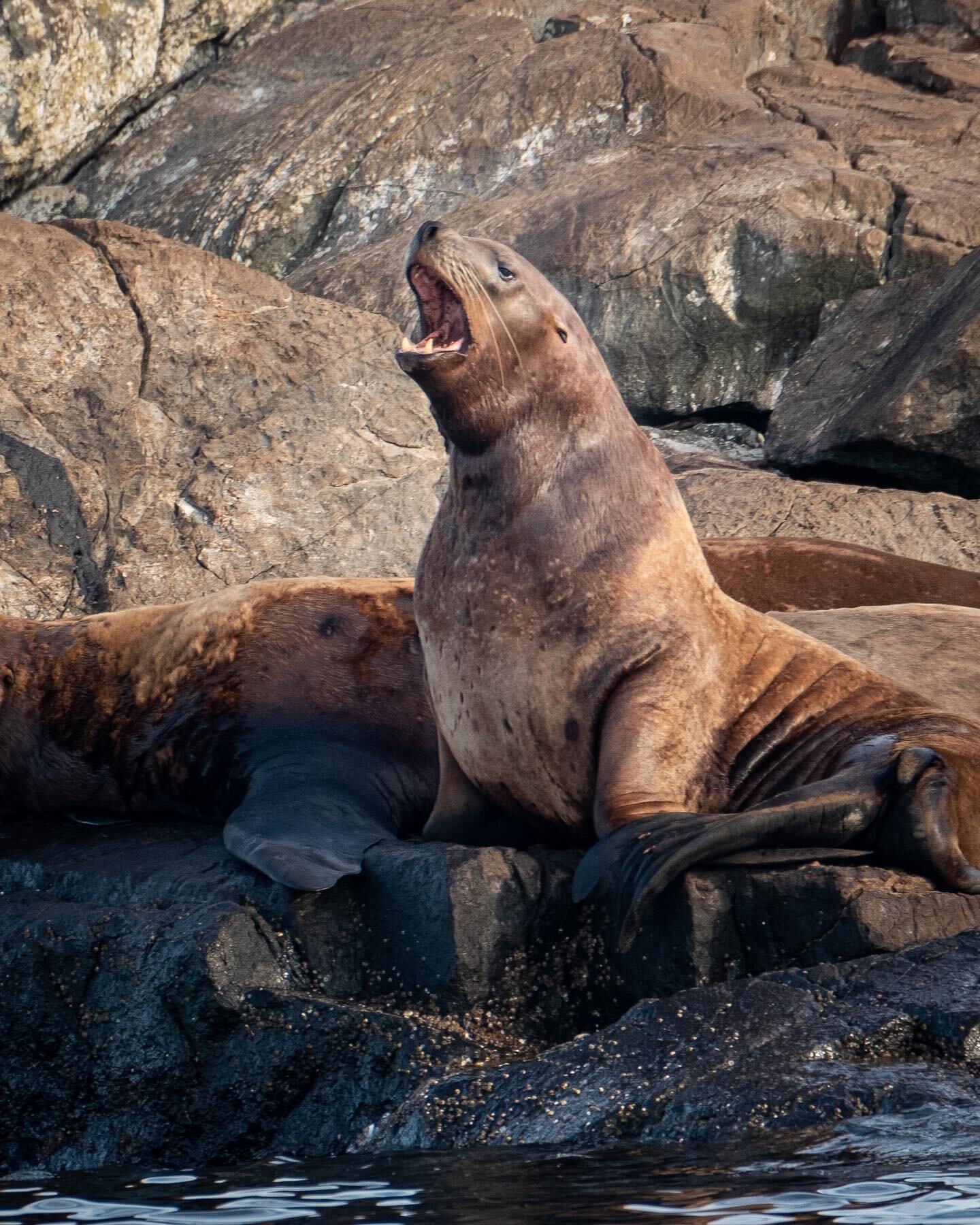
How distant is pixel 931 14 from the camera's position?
52.3ft

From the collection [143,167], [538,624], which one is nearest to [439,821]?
[538,624]

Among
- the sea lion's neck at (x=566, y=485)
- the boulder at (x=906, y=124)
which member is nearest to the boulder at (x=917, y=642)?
the sea lion's neck at (x=566, y=485)

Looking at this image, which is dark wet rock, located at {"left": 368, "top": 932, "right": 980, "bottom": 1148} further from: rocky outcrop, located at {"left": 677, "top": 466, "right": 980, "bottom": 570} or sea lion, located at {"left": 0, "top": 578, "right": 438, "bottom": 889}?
rocky outcrop, located at {"left": 677, "top": 466, "right": 980, "bottom": 570}

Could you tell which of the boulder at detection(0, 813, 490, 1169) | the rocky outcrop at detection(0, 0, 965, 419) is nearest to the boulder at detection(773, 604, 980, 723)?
the boulder at detection(0, 813, 490, 1169)

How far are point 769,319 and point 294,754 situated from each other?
7.63 meters

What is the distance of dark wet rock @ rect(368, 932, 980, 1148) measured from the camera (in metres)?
3.45

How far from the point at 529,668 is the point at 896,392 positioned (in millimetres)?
6164

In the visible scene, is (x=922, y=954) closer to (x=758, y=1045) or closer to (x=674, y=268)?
A: (x=758, y=1045)

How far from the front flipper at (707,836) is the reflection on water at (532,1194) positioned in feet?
3.08

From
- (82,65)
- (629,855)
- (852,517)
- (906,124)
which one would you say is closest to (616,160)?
(906,124)

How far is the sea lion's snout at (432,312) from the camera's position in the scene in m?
5.09

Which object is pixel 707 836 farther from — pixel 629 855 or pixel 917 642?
pixel 917 642

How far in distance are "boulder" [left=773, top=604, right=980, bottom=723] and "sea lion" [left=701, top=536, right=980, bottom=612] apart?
911 mm

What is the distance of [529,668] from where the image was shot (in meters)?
4.94
